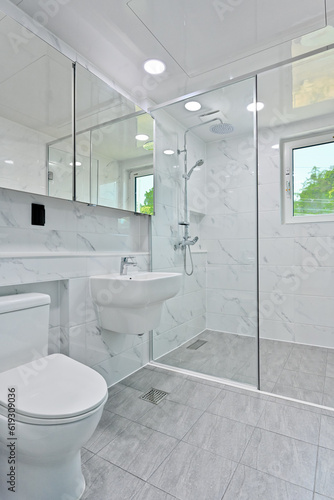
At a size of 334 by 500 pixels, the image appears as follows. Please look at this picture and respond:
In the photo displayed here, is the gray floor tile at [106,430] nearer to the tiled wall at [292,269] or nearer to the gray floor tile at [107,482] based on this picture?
the gray floor tile at [107,482]

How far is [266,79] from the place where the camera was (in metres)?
2.19

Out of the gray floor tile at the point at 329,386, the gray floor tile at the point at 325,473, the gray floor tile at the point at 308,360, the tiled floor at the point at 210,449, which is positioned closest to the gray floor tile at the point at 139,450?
the tiled floor at the point at 210,449

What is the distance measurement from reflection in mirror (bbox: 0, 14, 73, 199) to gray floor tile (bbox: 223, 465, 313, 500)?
1.65 meters

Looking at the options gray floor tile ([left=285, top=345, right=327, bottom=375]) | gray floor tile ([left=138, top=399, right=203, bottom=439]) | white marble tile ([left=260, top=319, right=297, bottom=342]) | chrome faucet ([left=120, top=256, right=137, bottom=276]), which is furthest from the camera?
white marble tile ([left=260, top=319, right=297, bottom=342])

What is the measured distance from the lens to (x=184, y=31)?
175 centimetres

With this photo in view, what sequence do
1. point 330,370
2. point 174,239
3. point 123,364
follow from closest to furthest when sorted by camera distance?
point 123,364, point 330,370, point 174,239

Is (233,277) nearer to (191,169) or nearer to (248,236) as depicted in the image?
(248,236)

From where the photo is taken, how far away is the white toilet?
0.98 metres

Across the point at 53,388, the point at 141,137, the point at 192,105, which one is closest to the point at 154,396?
the point at 53,388

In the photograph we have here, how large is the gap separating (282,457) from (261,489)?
0.77 feet

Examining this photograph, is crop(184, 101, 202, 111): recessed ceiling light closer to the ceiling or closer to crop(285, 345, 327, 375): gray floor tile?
the ceiling

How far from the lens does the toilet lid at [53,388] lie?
0.99m

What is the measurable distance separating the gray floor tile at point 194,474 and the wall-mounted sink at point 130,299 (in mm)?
731

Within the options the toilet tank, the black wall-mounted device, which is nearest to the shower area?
the black wall-mounted device
